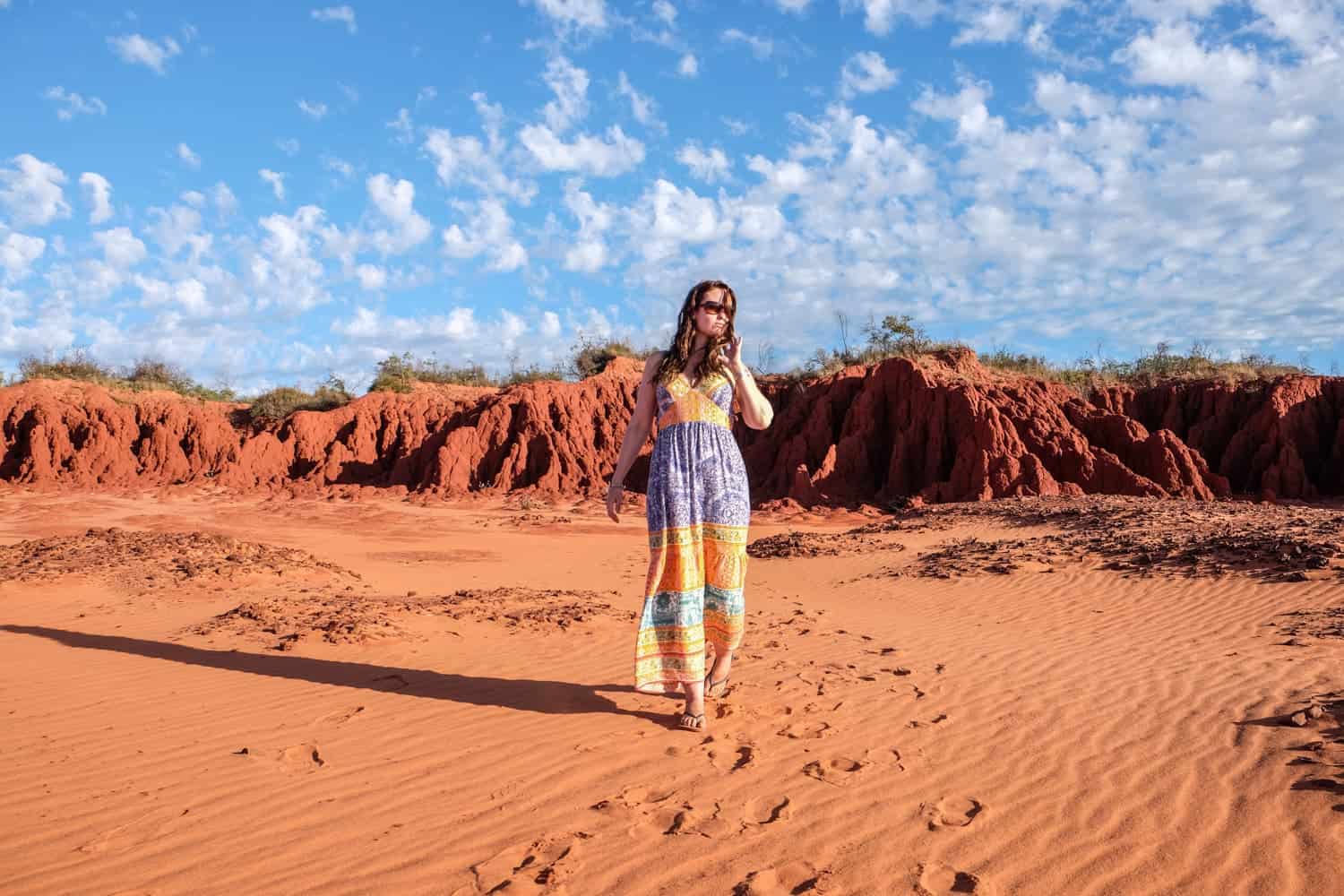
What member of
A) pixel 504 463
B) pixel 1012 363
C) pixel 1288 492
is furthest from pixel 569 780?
pixel 1012 363

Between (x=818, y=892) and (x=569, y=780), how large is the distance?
1311 mm

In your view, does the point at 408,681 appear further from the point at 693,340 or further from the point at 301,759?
the point at 693,340

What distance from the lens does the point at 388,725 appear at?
431 cm

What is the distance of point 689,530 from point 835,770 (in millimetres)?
1270

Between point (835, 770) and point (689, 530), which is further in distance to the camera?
point (689, 530)

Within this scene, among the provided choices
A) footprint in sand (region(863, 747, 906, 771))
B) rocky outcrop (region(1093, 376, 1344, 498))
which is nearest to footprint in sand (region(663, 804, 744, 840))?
footprint in sand (region(863, 747, 906, 771))

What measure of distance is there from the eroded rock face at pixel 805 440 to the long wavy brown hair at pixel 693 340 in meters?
14.3

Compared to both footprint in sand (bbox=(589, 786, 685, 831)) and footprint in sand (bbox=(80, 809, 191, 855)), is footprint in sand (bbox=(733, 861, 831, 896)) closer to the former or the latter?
footprint in sand (bbox=(589, 786, 685, 831))

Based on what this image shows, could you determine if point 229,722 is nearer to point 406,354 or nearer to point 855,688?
point 855,688

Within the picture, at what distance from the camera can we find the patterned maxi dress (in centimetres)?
397

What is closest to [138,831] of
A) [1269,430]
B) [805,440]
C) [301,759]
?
[301,759]

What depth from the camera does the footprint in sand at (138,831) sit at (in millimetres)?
2986

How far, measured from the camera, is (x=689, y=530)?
397 centimetres

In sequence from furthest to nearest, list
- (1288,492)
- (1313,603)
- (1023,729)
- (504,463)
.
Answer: (504,463)
(1288,492)
(1313,603)
(1023,729)
